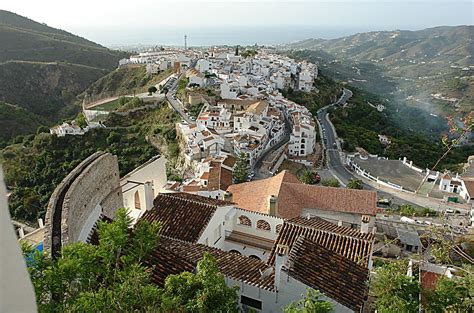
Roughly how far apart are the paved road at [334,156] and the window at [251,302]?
27570mm

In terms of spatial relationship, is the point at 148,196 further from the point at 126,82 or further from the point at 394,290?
the point at 126,82

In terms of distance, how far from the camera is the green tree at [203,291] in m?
7.02

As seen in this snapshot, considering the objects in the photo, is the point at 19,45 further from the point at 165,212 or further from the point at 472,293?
the point at 472,293

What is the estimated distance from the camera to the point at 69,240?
897 cm

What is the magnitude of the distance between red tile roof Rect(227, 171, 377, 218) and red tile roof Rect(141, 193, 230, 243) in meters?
5.41

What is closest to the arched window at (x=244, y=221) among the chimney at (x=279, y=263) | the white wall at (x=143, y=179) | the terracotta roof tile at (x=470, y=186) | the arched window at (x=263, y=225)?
the arched window at (x=263, y=225)

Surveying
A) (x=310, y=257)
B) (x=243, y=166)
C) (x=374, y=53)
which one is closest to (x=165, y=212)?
(x=310, y=257)

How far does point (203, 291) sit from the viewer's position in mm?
7207

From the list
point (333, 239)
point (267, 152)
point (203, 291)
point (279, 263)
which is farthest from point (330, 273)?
point (267, 152)

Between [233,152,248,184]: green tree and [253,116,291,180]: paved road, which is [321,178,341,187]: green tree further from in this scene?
[233,152,248,184]: green tree

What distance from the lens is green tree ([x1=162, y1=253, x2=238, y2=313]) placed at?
23.0ft

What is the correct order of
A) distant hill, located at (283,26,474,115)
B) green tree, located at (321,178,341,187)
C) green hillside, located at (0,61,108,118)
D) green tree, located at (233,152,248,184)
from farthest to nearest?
distant hill, located at (283,26,474,115)
green hillside, located at (0,61,108,118)
green tree, located at (321,178,341,187)
green tree, located at (233,152,248,184)

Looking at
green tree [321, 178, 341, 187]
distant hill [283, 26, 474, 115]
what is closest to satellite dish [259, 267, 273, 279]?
green tree [321, 178, 341, 187]

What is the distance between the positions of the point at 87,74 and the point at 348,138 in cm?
5846
